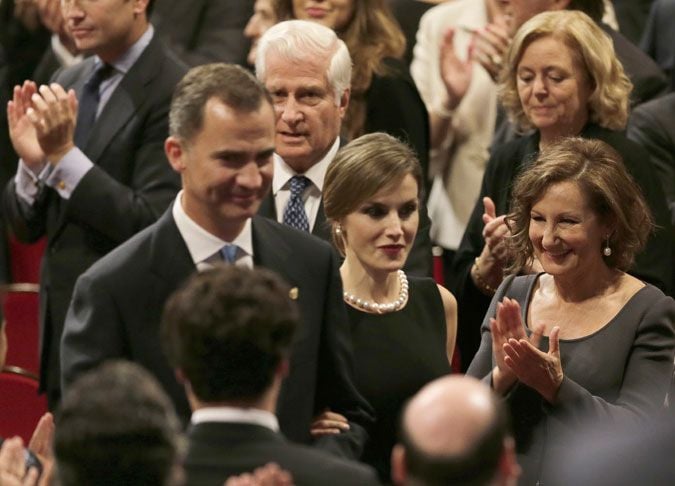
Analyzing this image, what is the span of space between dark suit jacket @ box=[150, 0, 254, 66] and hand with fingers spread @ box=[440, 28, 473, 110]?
2.99 feet

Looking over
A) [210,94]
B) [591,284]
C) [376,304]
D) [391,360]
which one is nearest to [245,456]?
[210,94]

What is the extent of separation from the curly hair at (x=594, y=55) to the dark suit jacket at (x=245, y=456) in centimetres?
262

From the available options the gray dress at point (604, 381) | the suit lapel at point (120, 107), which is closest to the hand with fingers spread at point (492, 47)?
the suit lapel at point (120, 107)

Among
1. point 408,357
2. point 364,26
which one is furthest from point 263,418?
point 364,26

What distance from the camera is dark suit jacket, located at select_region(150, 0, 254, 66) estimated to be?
705cm

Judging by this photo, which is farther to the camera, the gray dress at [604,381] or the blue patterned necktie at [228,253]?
the gray dress at [604,381]

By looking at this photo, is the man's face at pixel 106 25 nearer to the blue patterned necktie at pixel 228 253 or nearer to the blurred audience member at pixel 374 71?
the blurred audience member at pixel 374 71

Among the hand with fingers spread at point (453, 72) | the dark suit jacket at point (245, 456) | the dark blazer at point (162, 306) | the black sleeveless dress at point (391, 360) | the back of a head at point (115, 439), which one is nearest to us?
the back of a head at point (115, 439)

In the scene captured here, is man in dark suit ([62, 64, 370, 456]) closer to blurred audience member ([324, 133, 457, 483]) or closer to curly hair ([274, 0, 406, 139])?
blurred audience member ([324, 133, 457, 483])

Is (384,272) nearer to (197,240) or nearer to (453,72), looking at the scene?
(197,240)

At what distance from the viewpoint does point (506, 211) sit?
5605mm

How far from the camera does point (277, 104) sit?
5.33 meters

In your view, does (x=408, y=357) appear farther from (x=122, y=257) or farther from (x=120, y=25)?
(x=120, y=25)

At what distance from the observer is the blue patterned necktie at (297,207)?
5.18 metres
